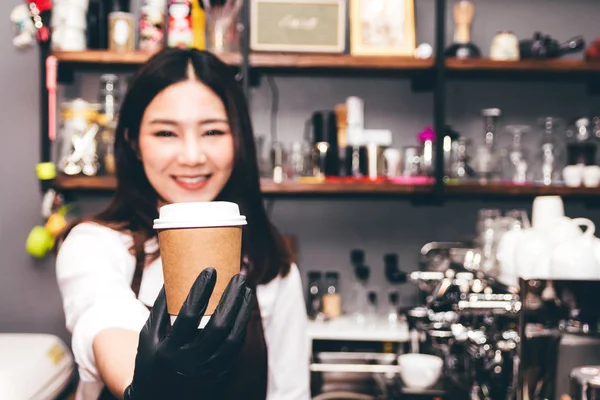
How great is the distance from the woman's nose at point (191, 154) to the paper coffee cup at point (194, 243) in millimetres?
448

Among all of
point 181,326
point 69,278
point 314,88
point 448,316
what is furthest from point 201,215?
point 314,88

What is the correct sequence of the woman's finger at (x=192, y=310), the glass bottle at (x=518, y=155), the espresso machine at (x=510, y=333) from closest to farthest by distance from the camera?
the woman's finger at (x=192, y=310) → the espresso machine at (x=510, y=333) → the glass bottle at (x=518, y=155)

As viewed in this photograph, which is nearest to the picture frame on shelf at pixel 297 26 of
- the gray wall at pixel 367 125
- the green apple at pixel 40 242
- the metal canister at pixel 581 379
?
the gray wall at pixel 367 125

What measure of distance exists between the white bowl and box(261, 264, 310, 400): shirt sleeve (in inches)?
15.4

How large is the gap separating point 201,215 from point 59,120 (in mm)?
2035

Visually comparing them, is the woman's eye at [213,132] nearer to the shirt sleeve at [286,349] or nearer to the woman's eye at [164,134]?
the woman's eye at [164,134]

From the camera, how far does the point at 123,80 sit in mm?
2623

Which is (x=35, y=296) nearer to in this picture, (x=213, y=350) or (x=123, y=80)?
(x=123, y=80)

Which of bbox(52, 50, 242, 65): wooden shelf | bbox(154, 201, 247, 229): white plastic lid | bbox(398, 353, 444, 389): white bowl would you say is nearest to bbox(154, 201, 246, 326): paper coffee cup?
bbox(154, 201, 247, 229): white plastic lid

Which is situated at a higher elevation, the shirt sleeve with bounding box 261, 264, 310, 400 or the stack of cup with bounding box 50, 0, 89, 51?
the stack of cup with bounding box 50, 0, 89, 51

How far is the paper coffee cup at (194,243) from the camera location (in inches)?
29.5

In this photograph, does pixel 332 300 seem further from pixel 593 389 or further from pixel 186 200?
pixel 593 389

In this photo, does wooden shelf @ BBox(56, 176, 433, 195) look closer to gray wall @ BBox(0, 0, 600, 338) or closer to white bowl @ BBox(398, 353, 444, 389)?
gray wall @ BBox(0, 0, 600, 338)

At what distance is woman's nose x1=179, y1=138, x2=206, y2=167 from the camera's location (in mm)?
1206
